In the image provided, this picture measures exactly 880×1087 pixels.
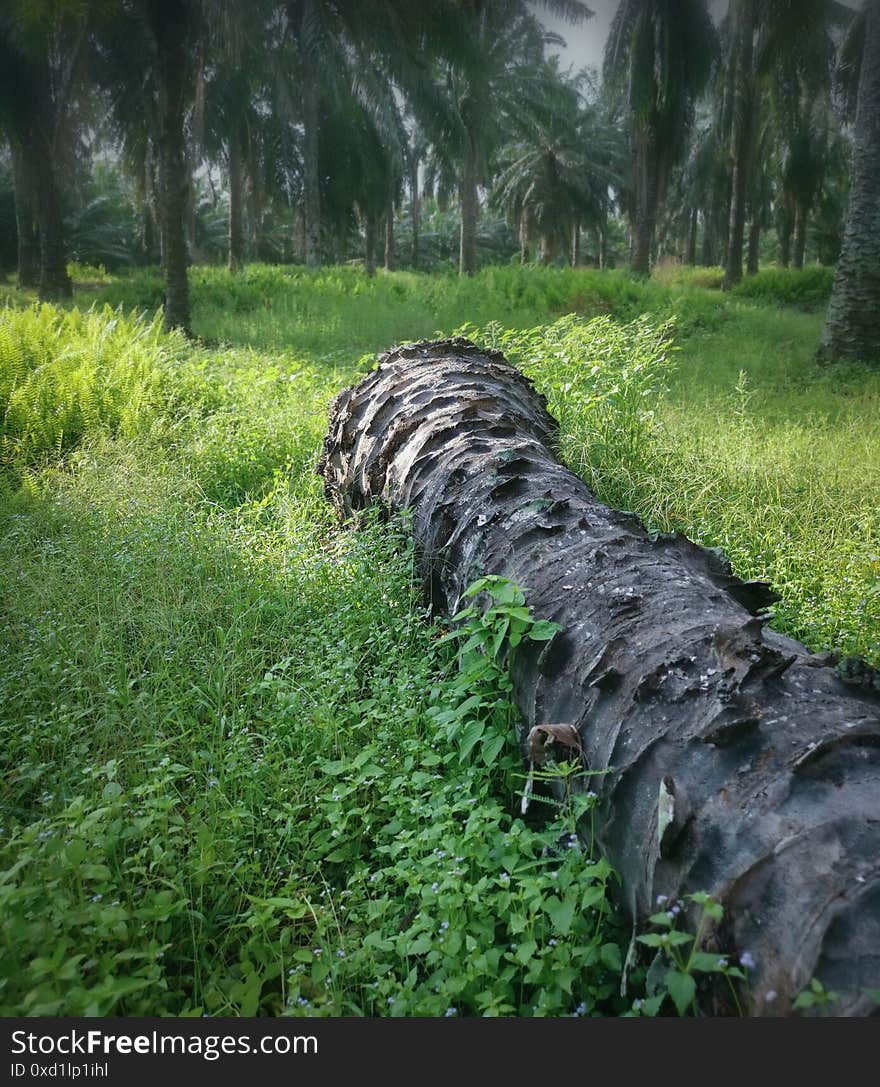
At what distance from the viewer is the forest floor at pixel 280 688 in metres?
1.49

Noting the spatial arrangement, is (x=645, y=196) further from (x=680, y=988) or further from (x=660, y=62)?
(x=680, y=988)

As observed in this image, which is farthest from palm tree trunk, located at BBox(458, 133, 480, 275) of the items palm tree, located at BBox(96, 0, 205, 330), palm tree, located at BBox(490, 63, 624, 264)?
palm tree, located at BBox(490, 63, 624, 264)

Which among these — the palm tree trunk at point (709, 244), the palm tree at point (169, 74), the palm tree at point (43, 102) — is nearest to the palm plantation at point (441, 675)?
the palm tree at point (169, 74)

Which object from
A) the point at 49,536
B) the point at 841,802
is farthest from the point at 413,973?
the point at 49,536

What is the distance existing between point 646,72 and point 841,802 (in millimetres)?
17866

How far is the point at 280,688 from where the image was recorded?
2482mm

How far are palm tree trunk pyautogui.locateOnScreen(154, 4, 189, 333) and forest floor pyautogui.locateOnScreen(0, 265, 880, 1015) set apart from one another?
156 inches

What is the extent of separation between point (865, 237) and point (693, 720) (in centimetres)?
826

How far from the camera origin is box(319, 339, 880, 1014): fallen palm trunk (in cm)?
118

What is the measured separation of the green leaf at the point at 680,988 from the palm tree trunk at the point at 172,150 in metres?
10.5

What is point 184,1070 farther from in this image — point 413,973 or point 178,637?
point 178,637

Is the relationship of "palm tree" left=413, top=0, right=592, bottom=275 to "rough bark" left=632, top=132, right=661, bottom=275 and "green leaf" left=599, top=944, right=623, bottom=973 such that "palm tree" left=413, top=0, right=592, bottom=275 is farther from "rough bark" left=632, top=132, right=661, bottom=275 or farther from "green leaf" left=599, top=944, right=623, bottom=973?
"green leaf" left=599, top=944, right=623, bottom=973

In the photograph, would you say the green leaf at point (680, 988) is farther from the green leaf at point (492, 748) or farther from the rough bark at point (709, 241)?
the rough bark at point (709, 241)

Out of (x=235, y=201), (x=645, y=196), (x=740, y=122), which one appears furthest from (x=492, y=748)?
(x=235, y=201)
